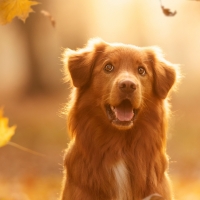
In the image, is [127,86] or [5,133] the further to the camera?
[127,86]

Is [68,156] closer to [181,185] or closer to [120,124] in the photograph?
[120,124]

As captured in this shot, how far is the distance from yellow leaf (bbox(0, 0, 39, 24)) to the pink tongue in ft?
3.85

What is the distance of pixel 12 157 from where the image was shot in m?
10.3

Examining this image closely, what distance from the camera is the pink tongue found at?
460 centimetres

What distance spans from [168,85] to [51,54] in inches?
242

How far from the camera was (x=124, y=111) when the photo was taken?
4613 millimetres

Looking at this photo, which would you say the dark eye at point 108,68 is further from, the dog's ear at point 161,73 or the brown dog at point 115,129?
the dog's ear at point 161,73

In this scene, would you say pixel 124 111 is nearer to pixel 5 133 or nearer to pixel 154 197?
pixel 154 197

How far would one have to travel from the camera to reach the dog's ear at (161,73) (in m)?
4.89

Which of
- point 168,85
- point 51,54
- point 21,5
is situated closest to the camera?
point 21,5

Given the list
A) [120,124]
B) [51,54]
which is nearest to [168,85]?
[120,124]

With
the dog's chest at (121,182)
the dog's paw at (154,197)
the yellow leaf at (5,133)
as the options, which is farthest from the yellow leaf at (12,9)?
the dog's paw at (154,197)

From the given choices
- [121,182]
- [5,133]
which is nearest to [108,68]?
[121,182]

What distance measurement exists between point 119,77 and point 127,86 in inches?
6.3
